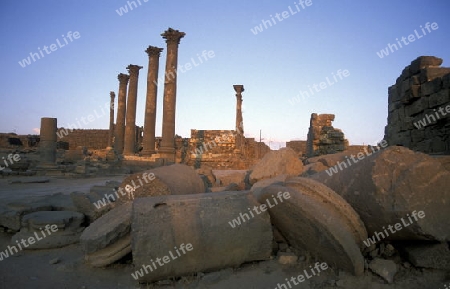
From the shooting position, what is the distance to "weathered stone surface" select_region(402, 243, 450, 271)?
2490mm

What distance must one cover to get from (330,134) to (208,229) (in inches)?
496

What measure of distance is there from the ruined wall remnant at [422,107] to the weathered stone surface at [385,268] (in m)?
4.27

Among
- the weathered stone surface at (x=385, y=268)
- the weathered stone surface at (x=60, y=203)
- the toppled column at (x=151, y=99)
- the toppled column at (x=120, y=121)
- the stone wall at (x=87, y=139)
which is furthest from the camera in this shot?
the stone wall at (x=87, y=139)

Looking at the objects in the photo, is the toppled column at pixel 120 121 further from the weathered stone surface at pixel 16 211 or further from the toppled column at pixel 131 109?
the weathered stone surface at pixel 16 211

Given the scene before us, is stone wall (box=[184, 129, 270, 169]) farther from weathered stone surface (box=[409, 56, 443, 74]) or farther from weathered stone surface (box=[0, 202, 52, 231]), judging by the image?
weathered stone surface (box=[0, 202, 52, 231])

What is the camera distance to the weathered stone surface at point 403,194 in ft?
8.32

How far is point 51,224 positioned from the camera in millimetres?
4363

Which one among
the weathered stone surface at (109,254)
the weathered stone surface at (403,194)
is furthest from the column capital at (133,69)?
the weathered stone surface at (403,194)

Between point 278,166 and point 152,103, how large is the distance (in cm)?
1562

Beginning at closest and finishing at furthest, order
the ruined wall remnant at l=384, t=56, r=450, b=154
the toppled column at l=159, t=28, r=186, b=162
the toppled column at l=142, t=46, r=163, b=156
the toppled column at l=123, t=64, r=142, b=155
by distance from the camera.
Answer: the ruined wall remnant at l=384, t=56, r=450, b=154 < the toppled column at l=159, t=28, r=186, b=162 < the toppled column at l=142, t=46, r=163, b=156 < the toppled column at l=123, t=64, r=142, b=155

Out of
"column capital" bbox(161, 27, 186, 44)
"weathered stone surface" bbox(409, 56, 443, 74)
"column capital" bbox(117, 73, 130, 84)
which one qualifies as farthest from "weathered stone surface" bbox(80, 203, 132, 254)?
"column capital" bbox(117, 73, 130, 84)

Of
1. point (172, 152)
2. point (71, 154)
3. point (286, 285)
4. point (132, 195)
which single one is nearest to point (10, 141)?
point (71, 154)

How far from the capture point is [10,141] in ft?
102

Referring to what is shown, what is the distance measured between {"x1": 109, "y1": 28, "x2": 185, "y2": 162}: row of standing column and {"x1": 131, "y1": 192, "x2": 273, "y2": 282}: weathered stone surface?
14317 mm
